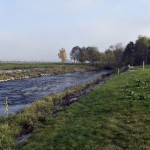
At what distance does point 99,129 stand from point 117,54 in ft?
496

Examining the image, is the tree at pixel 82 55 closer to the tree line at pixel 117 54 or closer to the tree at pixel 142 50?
the tree line at pixel 117 54

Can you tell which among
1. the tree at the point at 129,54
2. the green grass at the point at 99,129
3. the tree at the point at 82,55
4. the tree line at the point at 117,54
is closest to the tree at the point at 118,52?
the tree line at the point at 117,54

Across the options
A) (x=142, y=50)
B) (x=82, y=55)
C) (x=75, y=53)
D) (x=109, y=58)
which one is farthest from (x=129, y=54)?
(x=75, y=53)

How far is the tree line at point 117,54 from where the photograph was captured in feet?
387

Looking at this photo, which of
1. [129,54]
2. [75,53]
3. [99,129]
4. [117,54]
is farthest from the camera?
[75,53]

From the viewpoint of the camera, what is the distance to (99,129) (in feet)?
49.7

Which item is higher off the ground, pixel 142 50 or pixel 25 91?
pixel 142 50

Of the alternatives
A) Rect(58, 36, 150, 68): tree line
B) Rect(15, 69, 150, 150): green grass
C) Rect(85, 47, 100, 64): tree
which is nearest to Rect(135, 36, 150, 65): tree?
Rect(58, 36, 150, 68): tree line

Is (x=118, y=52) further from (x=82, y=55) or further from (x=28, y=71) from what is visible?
(x=28, y=71)

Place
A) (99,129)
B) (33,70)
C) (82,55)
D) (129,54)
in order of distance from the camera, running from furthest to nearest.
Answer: (82,55)
(129,54)
(33,70)
(99,129)

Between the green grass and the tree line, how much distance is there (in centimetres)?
9892

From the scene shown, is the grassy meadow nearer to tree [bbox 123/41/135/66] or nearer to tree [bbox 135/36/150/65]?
tree [bbox 123/41/135/66]

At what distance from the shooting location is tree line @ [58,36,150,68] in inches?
4646

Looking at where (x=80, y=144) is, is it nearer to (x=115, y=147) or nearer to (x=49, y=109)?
(x=115, y=147)
